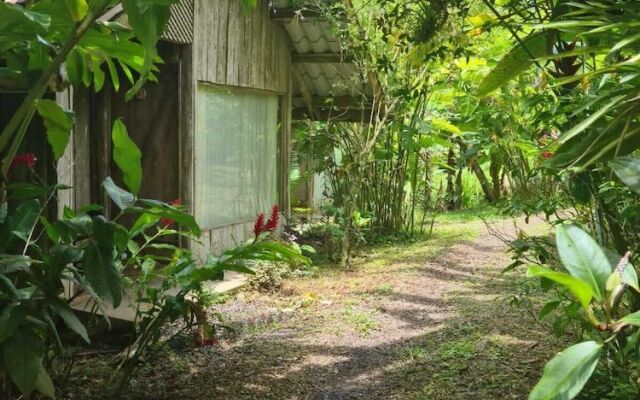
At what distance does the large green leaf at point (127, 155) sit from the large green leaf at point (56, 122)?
17cm

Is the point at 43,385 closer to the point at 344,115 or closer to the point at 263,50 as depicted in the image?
the point at 263,50

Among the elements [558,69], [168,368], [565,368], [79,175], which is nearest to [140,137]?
[79,175]

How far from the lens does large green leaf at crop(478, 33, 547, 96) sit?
6.81 ft

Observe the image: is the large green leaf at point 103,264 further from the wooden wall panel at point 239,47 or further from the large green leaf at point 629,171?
the wooden wall panel at point 239,47

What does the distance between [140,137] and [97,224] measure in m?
4.40

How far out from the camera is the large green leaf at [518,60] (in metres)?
2.07

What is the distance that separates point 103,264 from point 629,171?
1811 mm

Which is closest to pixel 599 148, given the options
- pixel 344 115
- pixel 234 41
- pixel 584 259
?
pixel 584 259

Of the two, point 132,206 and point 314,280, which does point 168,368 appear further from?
point 314,280

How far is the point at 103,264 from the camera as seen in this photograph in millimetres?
2391

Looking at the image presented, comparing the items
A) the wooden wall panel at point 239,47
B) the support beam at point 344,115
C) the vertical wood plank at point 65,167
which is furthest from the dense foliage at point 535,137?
the vertical wood plank at point 65,167

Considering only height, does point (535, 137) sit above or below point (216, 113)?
below

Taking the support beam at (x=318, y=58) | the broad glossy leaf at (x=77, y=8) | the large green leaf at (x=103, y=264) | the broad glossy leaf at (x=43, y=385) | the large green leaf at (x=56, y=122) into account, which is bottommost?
the broad glossy leaf at (x=43, y=385)

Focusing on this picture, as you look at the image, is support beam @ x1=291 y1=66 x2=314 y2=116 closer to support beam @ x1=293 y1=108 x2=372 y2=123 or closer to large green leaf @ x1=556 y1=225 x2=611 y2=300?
support beam @ x1=293 y1=108 x2=372 y2=123
